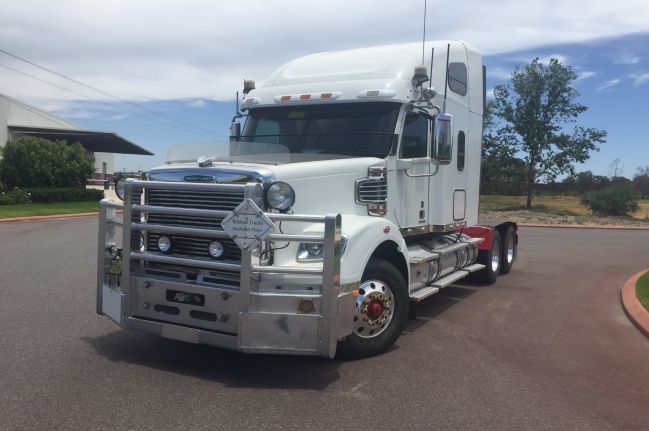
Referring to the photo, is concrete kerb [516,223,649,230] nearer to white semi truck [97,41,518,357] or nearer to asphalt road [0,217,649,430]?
asphalt road [0,217,649,430]

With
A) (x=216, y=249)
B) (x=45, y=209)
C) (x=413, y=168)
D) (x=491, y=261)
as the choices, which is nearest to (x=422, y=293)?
(x=413, y=168)

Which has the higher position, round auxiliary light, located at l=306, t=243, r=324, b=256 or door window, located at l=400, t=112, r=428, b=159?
door window, located at l=400, t=112, r=428, b=159

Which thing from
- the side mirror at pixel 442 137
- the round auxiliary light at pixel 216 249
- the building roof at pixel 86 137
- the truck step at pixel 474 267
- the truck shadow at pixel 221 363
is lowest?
the truck shadow at pixel 221 363

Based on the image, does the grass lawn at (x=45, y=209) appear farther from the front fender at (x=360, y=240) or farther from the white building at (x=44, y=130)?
the front fender at (x=360, y=240)

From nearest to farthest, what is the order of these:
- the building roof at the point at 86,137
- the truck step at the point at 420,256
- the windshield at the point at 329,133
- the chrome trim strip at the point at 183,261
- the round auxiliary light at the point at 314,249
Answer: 1. the chrome trim strip at the point at 183,261
2. the round auxiliary light at the point at 314,249
3. the windshield at the point at 329,133
4. the truck step at the point at 420,256
5. the building roof at the point at 86,137

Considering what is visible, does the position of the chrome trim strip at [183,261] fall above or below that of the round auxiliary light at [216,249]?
below

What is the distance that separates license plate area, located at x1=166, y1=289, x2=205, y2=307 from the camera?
489 centimetres

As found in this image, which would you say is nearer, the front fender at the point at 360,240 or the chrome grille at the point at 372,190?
the front fender at the point at 360,240

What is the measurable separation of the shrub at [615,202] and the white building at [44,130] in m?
30.5

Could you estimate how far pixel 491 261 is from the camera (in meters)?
10.1

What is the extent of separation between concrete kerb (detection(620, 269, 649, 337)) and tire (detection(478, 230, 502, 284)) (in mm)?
2067

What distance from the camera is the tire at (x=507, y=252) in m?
11.2

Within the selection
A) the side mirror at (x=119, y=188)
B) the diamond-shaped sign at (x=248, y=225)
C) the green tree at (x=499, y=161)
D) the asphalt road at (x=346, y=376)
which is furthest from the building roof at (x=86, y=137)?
the diamond-shaped sign at (x=248, y=225)

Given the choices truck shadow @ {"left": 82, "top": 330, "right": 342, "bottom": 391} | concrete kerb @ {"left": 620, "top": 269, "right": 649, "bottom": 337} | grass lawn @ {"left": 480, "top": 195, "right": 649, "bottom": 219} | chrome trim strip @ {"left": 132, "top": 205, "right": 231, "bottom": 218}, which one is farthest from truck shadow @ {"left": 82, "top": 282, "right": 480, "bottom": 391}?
grass lawn @ {"left": 480, "top": 195, "right": 649, "bottom": 219}
